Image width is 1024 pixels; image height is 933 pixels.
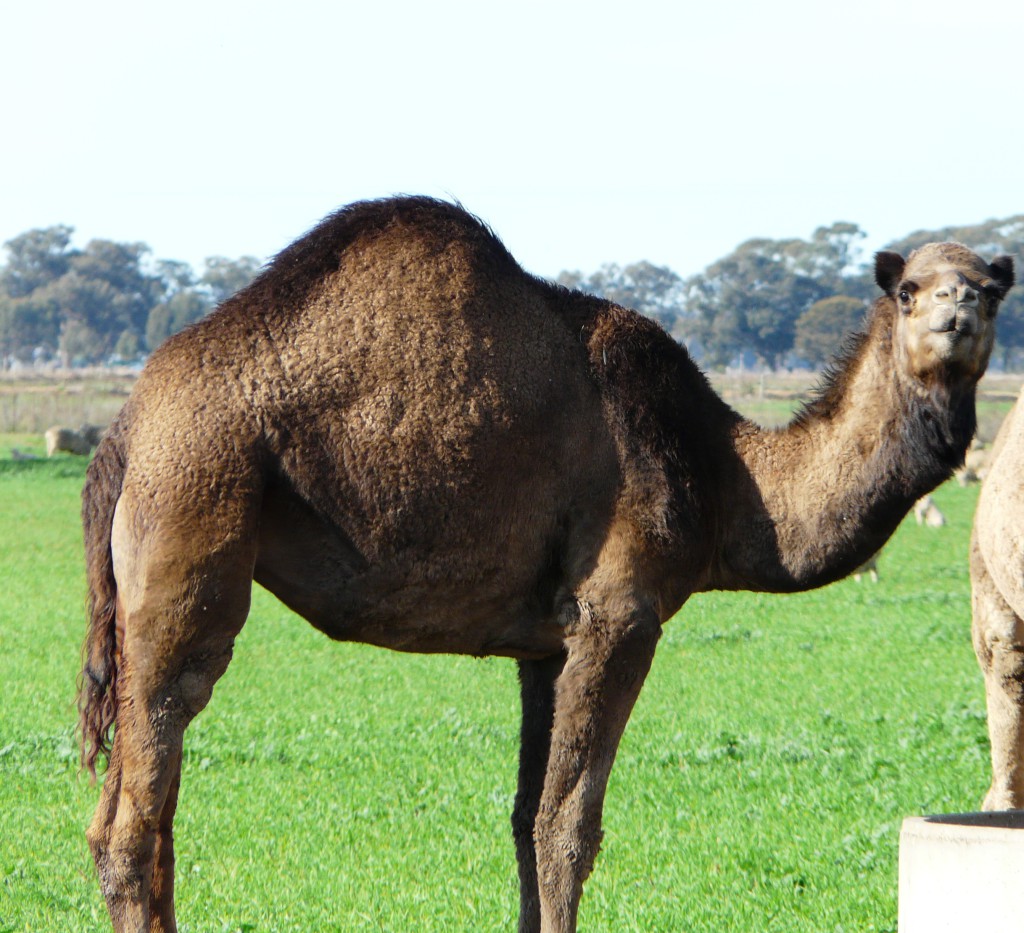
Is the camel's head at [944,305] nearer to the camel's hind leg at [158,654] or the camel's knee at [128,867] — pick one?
the camel's hind leg at [158,654]

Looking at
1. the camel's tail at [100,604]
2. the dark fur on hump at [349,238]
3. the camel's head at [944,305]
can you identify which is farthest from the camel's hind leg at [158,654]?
the camel's head at [944,305]

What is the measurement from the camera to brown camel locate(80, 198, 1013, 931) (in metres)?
5.07

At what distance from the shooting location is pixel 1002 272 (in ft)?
18.3

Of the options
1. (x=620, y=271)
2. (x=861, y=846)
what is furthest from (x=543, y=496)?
(x=620, y=271)

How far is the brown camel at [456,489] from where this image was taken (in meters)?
5.07

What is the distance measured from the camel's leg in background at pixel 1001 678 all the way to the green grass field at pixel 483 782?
0.85m

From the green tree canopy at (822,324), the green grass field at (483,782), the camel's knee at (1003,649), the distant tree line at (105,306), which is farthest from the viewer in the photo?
the distant tree line at (105,306)

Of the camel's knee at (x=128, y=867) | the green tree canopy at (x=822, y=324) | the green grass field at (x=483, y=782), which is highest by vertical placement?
the green tree canopy at (x=822, y=324)

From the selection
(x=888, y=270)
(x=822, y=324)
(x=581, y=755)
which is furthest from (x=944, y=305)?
(x=822, y=324)

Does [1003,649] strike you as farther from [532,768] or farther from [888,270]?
[532,768]

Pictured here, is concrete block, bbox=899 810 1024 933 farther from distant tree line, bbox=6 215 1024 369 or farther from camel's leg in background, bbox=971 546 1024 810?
distant tree line, bbox=6 215 1024 369

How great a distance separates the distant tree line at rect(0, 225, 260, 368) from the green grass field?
278 ft

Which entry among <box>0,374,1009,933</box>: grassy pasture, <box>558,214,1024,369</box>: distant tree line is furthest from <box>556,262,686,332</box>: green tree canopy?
<box>0,374,1009,933</box>: grassy pasture

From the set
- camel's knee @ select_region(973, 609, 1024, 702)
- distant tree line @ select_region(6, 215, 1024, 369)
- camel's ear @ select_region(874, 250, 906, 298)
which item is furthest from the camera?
distant tree line @ select_region(6, 215, 1024, 369)
